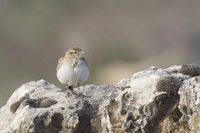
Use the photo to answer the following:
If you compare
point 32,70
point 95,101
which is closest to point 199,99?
point 95,101

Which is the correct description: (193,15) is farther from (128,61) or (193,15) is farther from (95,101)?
(95,101)

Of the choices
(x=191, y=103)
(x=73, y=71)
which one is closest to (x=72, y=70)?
(x=73, y=71)

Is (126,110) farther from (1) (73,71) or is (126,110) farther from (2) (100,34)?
(2) (100,34)

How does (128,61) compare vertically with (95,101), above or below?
above

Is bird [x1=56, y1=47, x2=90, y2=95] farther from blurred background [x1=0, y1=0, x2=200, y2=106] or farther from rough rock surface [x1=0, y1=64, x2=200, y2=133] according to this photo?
blurred background [x1=0, y1=0, x2=200, y2=106]

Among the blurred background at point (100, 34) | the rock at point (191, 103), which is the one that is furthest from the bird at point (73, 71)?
the blurred background at point (100, 34)

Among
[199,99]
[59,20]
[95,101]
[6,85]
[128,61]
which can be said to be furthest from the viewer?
[59,20]

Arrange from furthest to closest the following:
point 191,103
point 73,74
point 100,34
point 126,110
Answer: point 100,34, point 73,74, point 126,110, point 191,103

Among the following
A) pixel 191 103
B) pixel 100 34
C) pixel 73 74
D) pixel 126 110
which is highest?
pixel 100 34
